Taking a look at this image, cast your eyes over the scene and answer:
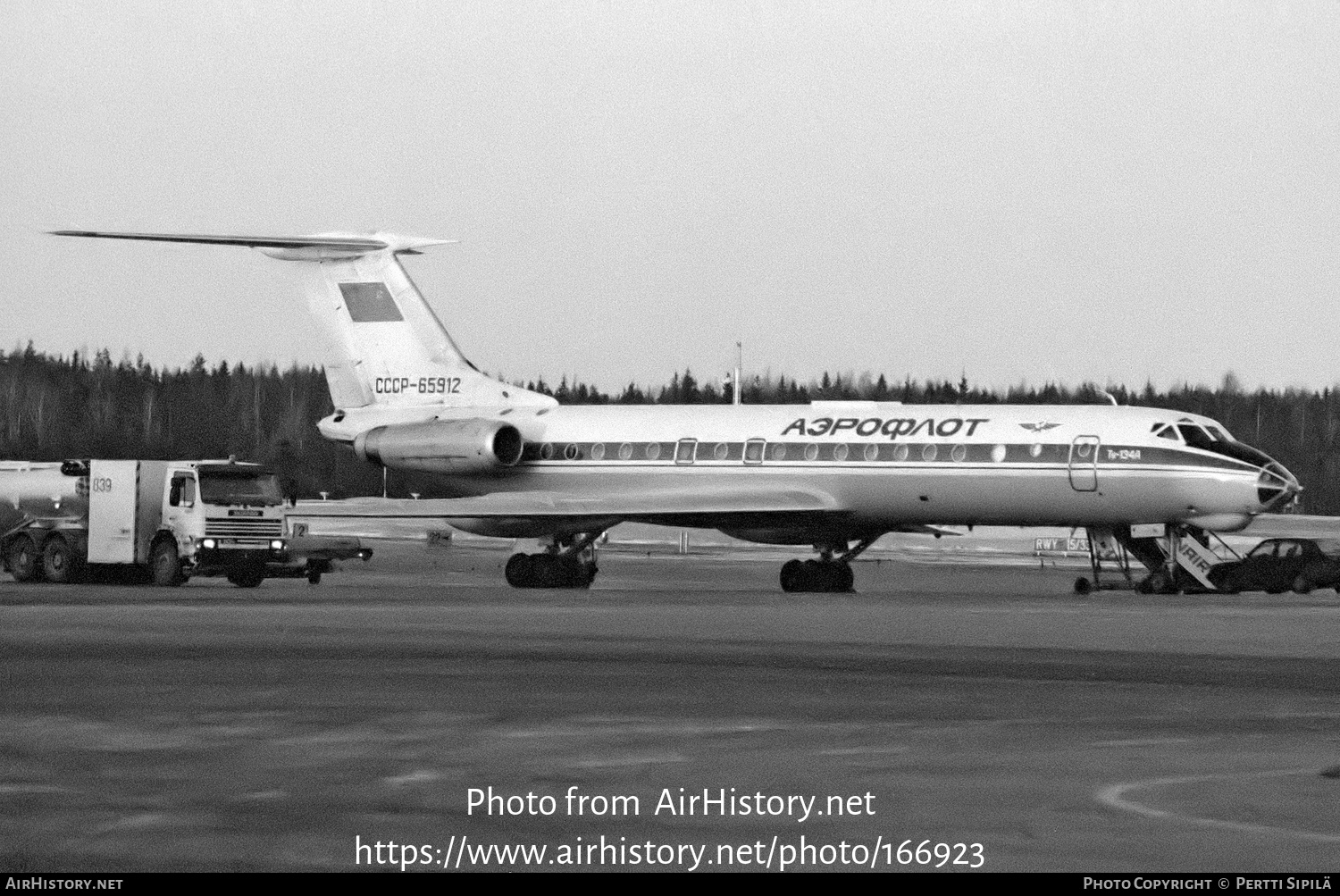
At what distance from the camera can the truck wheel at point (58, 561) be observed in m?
38.3

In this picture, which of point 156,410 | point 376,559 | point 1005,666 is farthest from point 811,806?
point 156,410

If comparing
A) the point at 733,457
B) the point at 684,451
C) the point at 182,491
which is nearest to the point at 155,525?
the point at 182,491

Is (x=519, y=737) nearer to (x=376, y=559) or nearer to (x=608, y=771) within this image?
(x=608, y=771)

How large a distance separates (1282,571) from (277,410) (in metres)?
53.5

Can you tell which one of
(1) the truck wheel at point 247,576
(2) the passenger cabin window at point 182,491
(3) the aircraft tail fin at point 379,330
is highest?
(3) the aircraft tail fin at point 379,330

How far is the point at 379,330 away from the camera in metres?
43.1

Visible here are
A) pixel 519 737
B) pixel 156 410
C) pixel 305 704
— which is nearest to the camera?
pixel 519 737

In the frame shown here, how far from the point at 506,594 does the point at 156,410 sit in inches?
1771

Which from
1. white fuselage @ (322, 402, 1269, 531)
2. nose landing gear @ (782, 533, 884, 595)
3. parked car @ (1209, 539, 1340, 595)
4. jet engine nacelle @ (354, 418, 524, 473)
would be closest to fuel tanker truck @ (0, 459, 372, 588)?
jet engine nacelle @ (354, 418, 524, 473)

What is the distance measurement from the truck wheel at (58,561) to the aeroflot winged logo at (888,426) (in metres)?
12.7

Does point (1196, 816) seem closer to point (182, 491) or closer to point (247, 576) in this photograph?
point (182, 491)

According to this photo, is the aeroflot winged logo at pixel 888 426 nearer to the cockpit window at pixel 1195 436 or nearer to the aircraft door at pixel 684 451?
the aircraft door at pixel 684 451

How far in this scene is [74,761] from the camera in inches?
470

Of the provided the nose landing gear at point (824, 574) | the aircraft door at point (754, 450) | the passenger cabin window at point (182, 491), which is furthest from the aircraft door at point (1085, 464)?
the passenger cabin window at point (182, 491)
